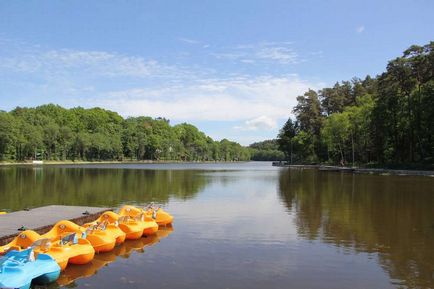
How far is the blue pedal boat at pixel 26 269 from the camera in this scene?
8021 mm

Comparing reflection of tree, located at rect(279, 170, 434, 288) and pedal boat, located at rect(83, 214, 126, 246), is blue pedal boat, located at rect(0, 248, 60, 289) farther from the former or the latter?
reflection of tree, located at rect(279, 170, 434, 288)

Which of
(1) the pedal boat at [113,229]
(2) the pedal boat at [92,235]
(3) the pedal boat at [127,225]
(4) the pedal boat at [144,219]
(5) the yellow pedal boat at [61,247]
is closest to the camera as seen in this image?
(5) the yellow pedal boat at [61,247]

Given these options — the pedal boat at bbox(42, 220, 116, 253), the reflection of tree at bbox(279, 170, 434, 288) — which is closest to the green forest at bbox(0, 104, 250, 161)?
the reflection of tree at bbox(279, 170, 434, 288)

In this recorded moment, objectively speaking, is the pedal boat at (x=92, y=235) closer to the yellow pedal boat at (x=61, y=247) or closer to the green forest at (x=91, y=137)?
the yellow pedal boat at (x=61, y=247)

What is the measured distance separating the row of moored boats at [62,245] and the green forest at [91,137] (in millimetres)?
80786

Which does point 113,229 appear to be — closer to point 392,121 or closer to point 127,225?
point 127,225

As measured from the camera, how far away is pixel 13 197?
24.2 meters

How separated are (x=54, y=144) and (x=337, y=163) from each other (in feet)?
221

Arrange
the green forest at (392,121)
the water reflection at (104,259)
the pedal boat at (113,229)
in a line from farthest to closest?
the green forest at (392,121) < the pedal boat at (113,229) < the water reflection at (104,259)

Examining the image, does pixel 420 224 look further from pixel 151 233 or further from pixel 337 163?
pixel 337 163

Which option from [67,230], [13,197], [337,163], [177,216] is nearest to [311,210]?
[177,216]

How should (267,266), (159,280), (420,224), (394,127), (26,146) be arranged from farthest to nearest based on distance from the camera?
(26,146)
(394,127)
(420,224)
(267,266)
(159,280)

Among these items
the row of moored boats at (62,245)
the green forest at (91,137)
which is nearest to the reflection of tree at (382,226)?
the row of moored boats at (62,245)

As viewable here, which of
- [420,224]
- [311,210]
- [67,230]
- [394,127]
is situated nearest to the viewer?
[67,230]
